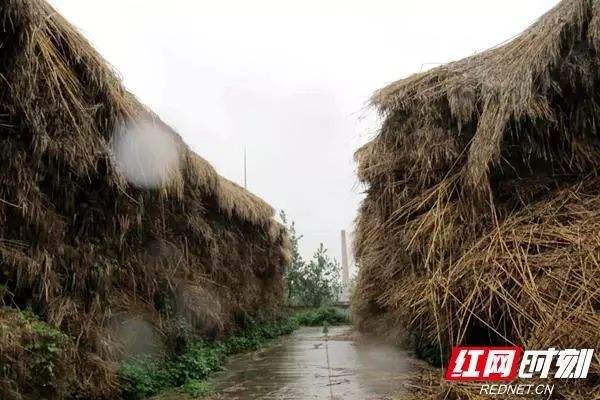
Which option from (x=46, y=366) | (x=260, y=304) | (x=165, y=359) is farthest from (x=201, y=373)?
(x=260, y=304)

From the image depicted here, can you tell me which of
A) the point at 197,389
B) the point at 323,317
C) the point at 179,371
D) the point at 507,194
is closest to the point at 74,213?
the point at 197,389

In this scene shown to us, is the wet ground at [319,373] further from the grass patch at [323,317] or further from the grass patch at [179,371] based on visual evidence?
the grass patch at [323,317]

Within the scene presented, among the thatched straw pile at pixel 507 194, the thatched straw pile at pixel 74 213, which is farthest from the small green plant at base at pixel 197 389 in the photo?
the thatched straw pile at pixel 507 194

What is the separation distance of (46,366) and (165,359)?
3164mm

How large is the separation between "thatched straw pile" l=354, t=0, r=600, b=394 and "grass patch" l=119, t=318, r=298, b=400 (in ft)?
9.47

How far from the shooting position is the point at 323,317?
64.6 feet

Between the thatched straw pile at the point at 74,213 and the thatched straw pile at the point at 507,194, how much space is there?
319 centimetres

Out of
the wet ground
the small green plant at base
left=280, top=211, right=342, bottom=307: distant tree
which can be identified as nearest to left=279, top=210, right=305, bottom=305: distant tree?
left=280, top=211, right=342, bottom=307: distant tree

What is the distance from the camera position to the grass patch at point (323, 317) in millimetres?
19531

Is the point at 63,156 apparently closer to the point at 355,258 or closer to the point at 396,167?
the point at 396,167

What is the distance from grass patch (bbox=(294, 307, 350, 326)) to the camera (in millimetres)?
19531

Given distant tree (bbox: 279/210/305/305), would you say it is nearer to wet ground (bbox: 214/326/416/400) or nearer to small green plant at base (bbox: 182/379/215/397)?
wet ground (bbox: 214/326/416/400)

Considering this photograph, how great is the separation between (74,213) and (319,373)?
4.22 metres

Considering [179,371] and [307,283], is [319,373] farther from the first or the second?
[307,283]
